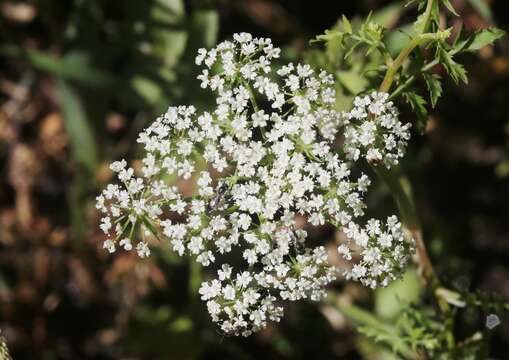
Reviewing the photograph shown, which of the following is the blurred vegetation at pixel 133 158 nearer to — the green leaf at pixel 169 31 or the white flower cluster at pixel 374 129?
the green leaf at pixel 169 31

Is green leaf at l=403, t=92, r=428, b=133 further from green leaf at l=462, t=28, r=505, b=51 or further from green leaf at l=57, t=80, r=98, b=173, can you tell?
green leaf at l=57, t=80, r=98, b=173

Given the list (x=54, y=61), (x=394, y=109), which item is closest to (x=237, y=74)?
(x=394, y=109)

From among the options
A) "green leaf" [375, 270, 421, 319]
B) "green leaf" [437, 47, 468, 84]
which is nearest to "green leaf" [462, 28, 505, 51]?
"green leaf" [437, 47, 468, 84]

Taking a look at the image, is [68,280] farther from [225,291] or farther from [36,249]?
[225,291]

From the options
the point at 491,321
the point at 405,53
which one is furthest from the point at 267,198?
the point at 491,321

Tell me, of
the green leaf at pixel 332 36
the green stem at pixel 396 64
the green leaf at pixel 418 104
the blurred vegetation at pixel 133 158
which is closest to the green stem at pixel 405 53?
the green stem at pixel 396 64

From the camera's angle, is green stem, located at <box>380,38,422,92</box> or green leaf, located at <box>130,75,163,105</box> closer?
green stem, located at <box>380,38,422,92</box>
